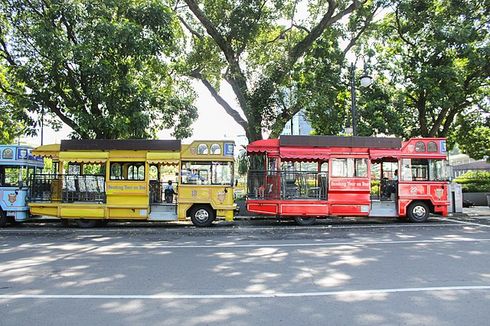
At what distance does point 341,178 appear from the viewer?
1573cm

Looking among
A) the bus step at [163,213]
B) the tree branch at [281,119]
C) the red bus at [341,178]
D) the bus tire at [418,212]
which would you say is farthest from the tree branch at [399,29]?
the bus step at [163,213]

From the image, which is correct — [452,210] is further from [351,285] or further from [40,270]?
[40,270]

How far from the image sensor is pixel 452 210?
745 inches

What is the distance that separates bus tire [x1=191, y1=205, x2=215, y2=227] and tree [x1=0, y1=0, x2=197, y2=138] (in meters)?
3.97

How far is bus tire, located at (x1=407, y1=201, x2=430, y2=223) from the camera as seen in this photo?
16.2m

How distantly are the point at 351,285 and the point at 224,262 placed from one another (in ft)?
9.31

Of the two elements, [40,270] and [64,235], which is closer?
[40,270]

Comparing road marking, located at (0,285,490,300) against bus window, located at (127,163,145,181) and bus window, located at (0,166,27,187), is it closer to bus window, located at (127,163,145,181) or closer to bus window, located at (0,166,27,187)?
bus window, located at (127,163,145,181)

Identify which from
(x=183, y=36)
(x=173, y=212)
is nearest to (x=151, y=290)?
(x=173, y=212)

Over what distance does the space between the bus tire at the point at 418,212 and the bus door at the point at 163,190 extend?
29.8 feet

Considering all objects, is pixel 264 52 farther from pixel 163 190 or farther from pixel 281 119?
pixel 163 190

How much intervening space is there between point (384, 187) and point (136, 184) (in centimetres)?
976

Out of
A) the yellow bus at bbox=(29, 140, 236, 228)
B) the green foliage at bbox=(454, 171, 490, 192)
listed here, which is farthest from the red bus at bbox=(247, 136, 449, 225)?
the green foliage at bbox=(454, 171, 490, 192)

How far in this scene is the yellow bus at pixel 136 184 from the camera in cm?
1506
